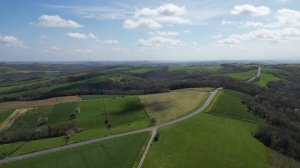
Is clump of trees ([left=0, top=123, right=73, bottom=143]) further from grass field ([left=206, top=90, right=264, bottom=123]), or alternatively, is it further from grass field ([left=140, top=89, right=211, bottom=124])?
grass field ([left=206, top=90, right=264, bottom=123])

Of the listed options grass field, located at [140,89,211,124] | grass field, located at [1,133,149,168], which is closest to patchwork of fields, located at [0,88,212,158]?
grass field, located at [140,89,211,124]

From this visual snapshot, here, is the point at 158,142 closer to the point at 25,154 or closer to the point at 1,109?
the point at 25,154

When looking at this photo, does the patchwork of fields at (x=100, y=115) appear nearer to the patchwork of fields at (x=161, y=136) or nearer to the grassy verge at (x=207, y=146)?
the patchwork of fields at (x=161, y=136)

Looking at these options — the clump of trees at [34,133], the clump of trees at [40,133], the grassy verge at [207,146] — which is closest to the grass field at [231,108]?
the grassy verge at [207,146]

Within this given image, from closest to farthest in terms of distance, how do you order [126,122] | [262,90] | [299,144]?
[299,144]
[126,122]
[262,90]

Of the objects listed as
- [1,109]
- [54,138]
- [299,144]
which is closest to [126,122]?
[54,138]

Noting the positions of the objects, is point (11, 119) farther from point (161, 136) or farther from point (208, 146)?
point (208, 146)

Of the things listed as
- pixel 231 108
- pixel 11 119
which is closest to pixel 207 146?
pixel 231 108
